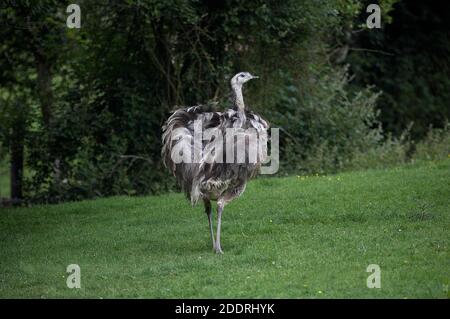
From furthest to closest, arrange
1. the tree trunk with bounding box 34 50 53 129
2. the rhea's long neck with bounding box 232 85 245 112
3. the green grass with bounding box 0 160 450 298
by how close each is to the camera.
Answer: the tree trunk with bounding box 34 50 53 129 → the rhea's long neck with bounding box 232 85 245 112 → the green grass with bounding box 0 160 450 298

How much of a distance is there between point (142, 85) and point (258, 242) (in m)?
8.82

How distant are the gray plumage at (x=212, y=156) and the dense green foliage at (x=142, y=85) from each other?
6.32m

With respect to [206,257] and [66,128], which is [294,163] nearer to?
[66,128]

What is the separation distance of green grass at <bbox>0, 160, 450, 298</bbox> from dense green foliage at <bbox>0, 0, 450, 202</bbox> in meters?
2.84

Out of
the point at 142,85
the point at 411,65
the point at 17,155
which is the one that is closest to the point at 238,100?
the point at 142,85

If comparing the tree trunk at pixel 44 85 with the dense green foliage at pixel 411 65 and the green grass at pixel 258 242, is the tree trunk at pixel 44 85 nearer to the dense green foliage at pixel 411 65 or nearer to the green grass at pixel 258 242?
the green grass at pixel 258 242

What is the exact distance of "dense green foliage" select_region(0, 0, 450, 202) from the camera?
1927 centimetres

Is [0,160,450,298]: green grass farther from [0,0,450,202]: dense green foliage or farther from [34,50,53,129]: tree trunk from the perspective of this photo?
[34,50,53,129]: tree trunk

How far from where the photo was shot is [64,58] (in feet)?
67.0

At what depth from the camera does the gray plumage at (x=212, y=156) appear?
12055 mm

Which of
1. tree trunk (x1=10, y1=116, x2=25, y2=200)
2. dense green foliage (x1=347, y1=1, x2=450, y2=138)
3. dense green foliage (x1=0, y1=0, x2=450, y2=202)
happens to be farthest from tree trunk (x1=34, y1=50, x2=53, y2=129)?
dense green foliage (x1=347, y1=1, x2=450, y2=138)

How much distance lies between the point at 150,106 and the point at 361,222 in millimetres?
8401

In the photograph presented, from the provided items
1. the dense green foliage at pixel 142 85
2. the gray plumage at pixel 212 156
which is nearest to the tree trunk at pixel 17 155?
the dense green foliage at pixel 142 85

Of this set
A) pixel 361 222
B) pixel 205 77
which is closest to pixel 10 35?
pixel 205 77
